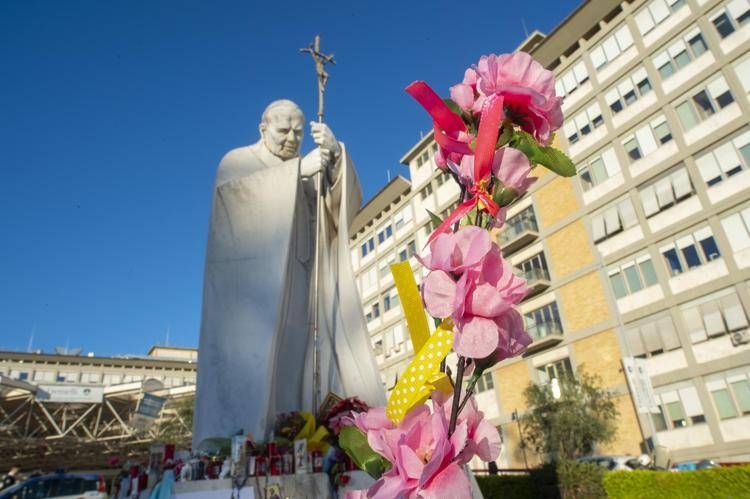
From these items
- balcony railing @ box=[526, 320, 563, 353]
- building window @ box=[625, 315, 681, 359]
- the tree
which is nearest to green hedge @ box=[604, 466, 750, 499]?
the tree

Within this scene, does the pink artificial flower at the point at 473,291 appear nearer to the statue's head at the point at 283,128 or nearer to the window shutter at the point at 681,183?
the statue's head at the point at 283,128

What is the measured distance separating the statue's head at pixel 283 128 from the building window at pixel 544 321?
21703 millimetres

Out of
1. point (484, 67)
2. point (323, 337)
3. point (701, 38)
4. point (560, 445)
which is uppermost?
point (701, 38)

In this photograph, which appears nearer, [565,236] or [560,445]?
[560,445]

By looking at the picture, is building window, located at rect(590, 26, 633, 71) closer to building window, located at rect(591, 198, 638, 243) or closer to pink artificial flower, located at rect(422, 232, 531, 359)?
building window, located at rect(591, 198, 638, 243)

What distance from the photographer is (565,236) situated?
27.2 metres

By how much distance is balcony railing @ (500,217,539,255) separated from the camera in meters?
28.8

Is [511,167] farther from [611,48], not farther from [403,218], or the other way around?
[403,218]

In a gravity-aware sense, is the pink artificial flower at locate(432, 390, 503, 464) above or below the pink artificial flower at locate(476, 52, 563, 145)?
below

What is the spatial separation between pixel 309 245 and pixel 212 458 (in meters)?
3.52

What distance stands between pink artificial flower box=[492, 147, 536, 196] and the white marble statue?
4.84m

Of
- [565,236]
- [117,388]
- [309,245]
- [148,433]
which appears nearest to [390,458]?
[309,245]

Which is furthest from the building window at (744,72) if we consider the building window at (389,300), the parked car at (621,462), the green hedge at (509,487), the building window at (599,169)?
the building window at (389,300)

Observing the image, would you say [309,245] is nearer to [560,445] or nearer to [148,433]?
[560,445]
